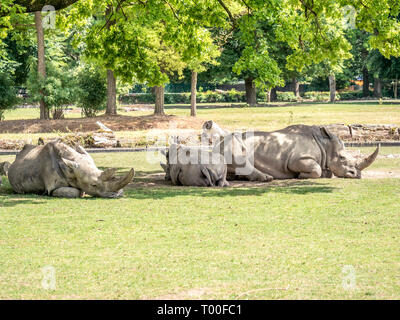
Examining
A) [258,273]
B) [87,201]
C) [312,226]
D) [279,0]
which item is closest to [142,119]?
[279,0]

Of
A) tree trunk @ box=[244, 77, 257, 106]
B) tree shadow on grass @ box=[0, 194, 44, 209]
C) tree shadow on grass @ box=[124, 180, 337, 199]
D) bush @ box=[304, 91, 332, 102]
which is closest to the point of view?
tree shadow on grass @ box=[0, 194, 44, 209]

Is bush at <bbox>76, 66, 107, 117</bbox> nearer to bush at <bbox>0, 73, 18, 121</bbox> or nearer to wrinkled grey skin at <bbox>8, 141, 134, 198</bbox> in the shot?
bush at <bbox>0, 73, 18, 121</bbox>

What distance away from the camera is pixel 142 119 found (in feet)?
125

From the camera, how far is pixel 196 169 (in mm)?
15977

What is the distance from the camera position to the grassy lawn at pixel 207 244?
24.7ft

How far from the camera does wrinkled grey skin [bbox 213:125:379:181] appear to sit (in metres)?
16.6

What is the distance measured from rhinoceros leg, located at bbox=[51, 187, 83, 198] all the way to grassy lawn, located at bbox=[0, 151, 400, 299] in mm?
309

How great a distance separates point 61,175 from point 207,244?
551cm

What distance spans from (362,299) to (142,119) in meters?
31.7

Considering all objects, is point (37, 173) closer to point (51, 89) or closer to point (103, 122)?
point (103, 122)

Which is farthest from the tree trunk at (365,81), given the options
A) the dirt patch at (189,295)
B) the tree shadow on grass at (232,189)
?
the dirt patch at (189,295)

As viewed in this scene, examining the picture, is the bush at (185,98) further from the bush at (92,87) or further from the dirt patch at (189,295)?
the dirt patch at (189,295)

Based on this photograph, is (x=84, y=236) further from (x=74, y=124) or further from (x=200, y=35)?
(x=74, y=124)

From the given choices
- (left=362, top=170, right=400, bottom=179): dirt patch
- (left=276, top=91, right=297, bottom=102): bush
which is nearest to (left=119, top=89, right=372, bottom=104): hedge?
(left=276, top=91, right=297, bottom=102): bush
